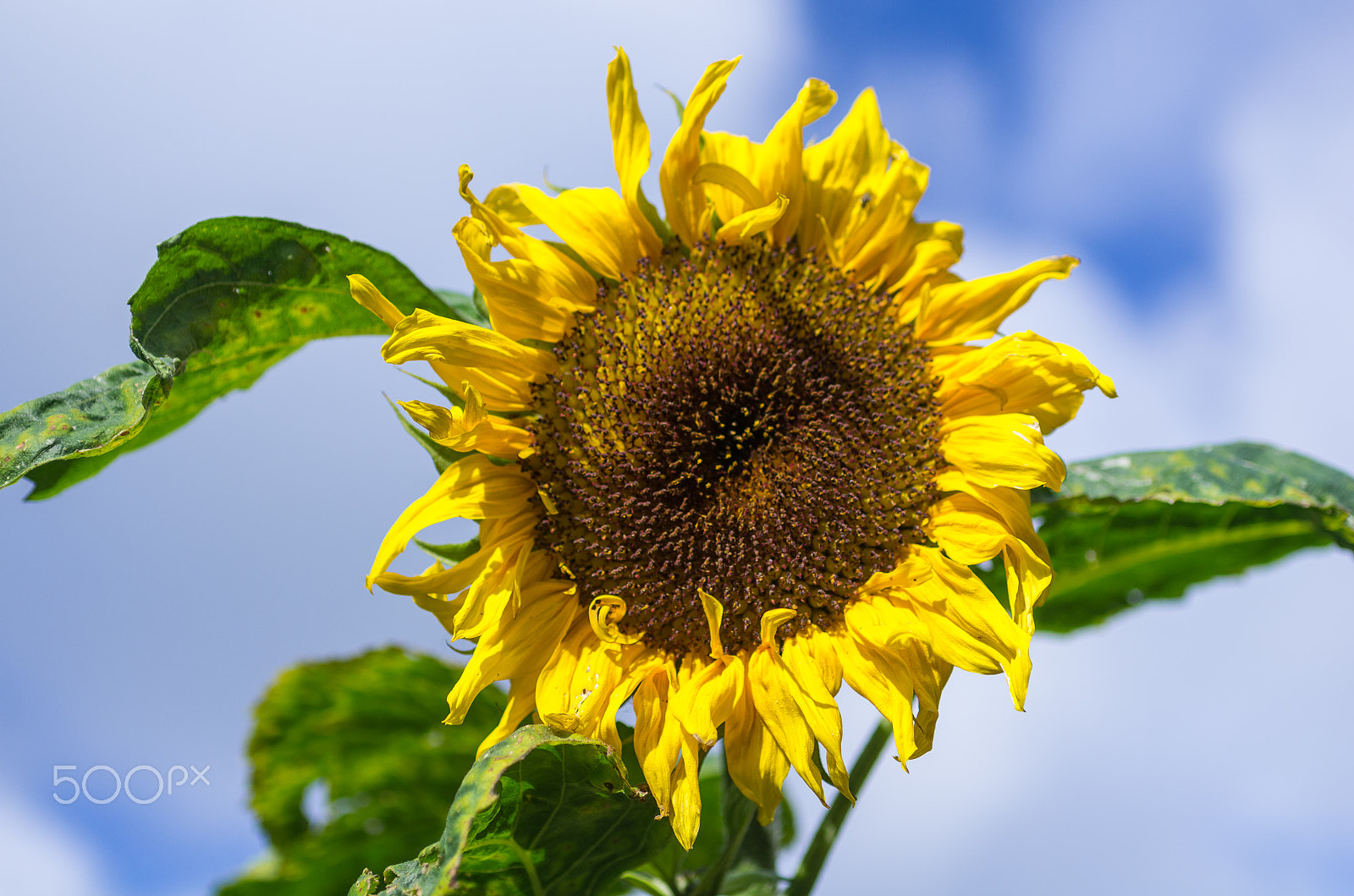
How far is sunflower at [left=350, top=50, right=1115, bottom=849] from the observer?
1969mm

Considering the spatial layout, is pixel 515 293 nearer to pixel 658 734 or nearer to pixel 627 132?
pixel 627 132

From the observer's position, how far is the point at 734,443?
2.25 meters

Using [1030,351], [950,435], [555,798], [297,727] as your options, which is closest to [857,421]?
[950,435]

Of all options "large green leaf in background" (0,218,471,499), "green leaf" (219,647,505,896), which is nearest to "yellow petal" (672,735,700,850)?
"large green leaf in background" (0,218,471,499)

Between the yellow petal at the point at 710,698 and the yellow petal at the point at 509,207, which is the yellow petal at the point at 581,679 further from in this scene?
the yellow petal at the point at 509,207

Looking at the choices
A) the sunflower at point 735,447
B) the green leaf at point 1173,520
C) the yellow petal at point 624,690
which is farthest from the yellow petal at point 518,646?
the green leaf at point 1173,520

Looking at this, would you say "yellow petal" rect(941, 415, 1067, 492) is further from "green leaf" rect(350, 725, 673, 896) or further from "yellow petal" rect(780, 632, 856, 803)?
"green leaf" rect(350, 725, 673, 896)

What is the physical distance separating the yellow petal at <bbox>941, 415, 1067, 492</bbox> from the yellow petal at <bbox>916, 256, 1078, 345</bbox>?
0.21 meters

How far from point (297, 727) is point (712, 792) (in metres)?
2.42

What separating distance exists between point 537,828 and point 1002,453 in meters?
1.15

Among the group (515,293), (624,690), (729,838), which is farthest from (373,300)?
(729,838)

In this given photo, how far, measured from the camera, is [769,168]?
2184 millimetres

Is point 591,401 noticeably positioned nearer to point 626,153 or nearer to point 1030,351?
point 626,153

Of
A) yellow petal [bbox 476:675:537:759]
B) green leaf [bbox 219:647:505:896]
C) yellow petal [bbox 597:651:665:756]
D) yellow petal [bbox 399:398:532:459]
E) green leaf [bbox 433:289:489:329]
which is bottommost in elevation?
green leaf [bbox 219:647:505:896]
